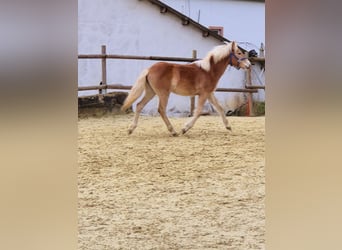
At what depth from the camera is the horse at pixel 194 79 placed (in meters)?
2.91

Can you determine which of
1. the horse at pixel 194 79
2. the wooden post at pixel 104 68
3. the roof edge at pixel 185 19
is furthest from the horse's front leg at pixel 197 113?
the wooden post at pixel 104 68

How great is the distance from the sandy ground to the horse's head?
33 cm

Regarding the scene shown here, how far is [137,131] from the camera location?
9.45 feet

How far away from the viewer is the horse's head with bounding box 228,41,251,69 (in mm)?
3039

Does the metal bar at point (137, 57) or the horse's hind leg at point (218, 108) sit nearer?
the metal bar at point (137, 57)

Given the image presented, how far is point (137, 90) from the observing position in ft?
9.43

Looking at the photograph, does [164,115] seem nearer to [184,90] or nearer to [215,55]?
[184,90]

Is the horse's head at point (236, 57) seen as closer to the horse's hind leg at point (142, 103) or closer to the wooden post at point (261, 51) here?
the wooden post at point (261, 51)

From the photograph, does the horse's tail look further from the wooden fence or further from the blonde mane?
the blonde mane

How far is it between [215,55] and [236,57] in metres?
0.13

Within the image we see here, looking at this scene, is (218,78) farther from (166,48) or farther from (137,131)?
(137,131)

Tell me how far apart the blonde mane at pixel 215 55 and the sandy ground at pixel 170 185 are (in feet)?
1.03
